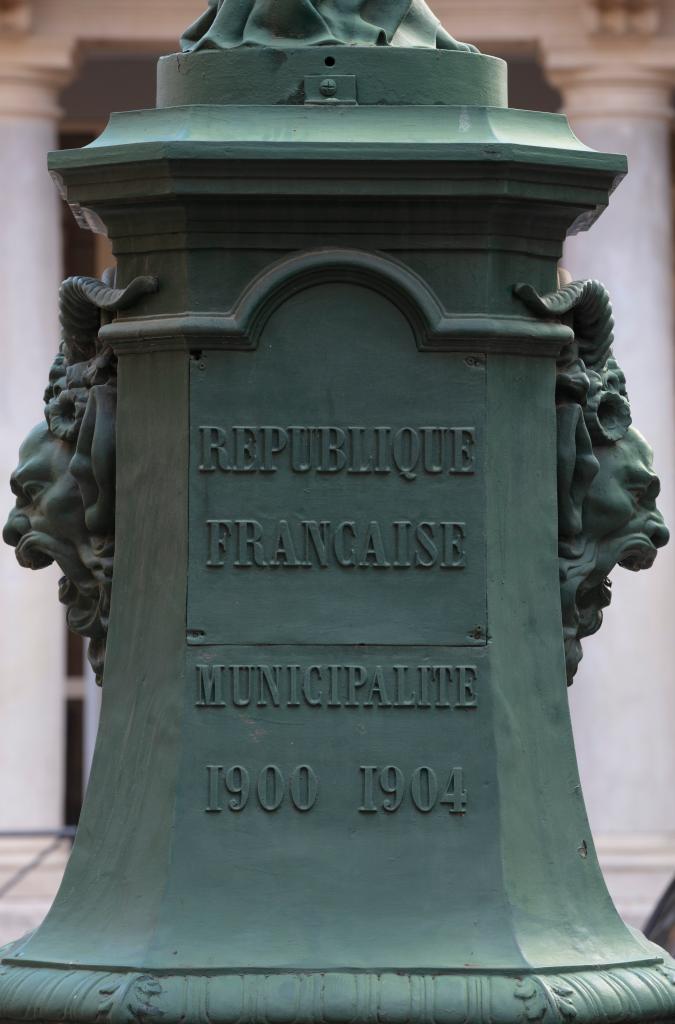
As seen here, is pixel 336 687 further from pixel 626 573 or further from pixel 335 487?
pixel 626 573

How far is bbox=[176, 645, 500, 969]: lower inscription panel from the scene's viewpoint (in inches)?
208

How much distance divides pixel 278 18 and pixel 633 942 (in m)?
1.74

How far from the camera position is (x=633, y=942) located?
18.0 feet

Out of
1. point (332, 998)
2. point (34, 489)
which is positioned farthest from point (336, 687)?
point (34, 489)

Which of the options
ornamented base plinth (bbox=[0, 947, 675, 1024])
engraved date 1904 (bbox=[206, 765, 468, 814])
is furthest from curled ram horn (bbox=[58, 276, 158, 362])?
ornamented base plinth (bbox=[0, 947, 675, 1024])

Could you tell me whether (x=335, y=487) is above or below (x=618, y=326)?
below

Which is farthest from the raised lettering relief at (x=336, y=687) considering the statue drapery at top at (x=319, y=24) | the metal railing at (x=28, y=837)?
the metal railing at (x=28, y=837)

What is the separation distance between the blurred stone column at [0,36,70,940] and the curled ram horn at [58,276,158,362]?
53.7 ft

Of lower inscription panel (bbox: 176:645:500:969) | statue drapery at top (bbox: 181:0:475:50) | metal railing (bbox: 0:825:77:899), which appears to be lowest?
lower inscription panel (bbox: 176:645:500:969)

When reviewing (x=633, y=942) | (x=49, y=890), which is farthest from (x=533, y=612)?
(x=49, y=890)

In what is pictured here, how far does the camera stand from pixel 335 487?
5.43 m

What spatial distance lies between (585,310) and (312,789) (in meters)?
1.01

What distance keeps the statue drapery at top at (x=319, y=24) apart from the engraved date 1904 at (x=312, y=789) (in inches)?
50.7

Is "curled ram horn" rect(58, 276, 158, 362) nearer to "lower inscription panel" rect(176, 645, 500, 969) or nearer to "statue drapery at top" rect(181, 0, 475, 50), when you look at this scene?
"statue drapery at top" rect(181, 0, 475, 50)
